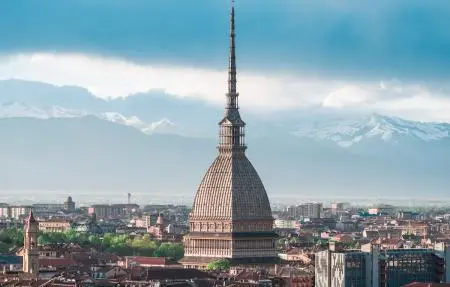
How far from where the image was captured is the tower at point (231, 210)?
106 m

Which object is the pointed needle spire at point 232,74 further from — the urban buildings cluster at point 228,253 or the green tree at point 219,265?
the green tree at point 219,265

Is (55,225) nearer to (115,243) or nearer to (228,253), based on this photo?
(115,243)

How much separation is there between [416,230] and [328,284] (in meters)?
95.2

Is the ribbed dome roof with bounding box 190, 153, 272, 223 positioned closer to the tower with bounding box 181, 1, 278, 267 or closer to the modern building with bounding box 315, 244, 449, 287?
the tower with bounding box 181, 1, 278, 267

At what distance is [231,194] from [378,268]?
3877 centimetres

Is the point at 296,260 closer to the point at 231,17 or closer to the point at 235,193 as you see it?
the point at 235,193

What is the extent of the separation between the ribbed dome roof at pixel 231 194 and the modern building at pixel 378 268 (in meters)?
33.6

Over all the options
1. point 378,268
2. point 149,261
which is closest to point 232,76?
point 149,261

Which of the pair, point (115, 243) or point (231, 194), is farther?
point (115, 243)

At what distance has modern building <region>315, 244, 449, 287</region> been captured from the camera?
68750 mm

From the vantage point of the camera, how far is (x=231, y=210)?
10738 centimetres

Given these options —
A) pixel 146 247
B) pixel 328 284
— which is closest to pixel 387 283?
pixel 328 284

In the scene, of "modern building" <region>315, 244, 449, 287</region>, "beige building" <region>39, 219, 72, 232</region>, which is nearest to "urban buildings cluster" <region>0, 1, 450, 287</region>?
"modern building" <region>315, 244, 449, 287</region>

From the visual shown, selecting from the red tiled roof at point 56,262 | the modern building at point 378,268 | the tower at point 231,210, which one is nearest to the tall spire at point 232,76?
the tower at point 231,210
